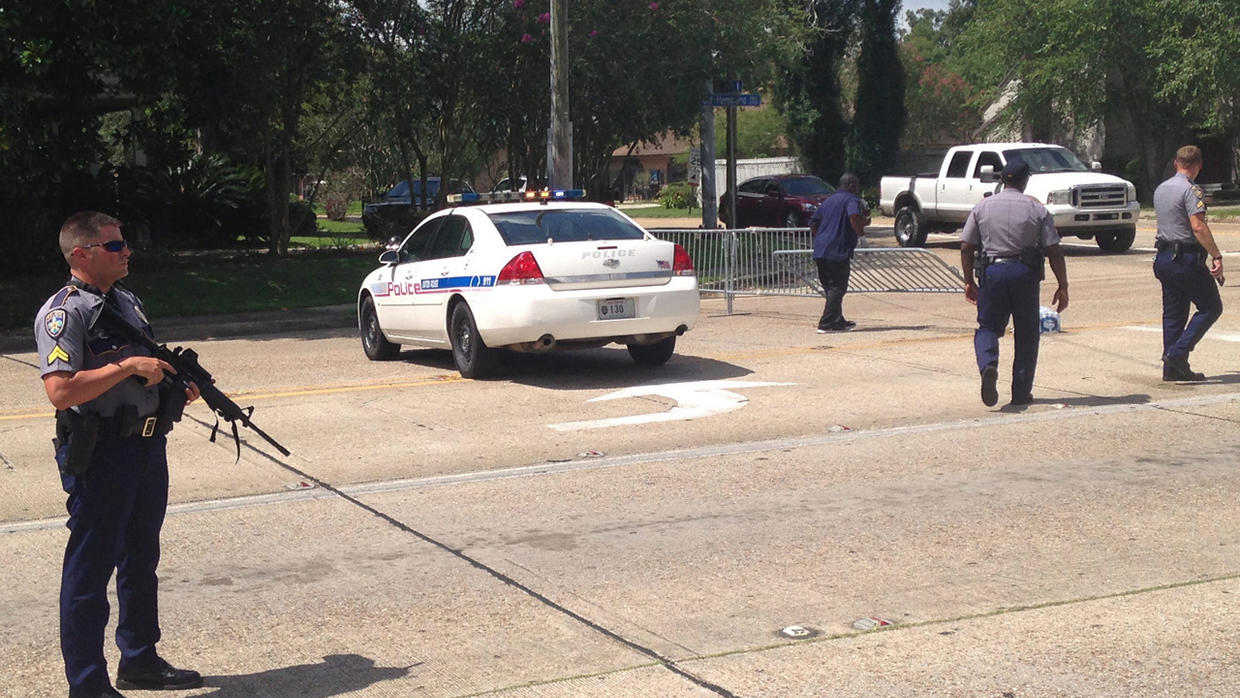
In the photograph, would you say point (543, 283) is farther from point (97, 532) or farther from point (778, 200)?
point (778, 200)

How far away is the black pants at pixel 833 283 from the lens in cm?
1556

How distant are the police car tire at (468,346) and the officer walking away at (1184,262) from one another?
5578mm

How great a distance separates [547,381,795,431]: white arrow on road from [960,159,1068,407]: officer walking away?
1.94 meters

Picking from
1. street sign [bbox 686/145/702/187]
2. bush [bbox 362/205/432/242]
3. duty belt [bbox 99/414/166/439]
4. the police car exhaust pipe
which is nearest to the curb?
the police car exhaust pipe

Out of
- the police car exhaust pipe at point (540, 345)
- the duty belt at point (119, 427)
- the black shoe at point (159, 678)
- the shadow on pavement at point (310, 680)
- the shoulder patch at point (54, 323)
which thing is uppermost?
the shoulder patch at point (54, 323)

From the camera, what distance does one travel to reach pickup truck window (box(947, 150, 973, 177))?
27.9 metres

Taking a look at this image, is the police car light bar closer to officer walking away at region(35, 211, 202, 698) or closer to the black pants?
the black pants

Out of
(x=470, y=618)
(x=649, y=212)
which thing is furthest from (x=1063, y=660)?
(x=649, y=212)

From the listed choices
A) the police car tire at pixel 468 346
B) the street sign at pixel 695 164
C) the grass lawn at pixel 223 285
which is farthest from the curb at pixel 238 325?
the street sign at pixel 695 164

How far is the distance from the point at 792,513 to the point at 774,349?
6.94 metres

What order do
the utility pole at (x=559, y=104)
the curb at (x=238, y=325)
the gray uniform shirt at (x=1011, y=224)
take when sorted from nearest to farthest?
the gray uniform shirt at (x=1011, y=224), the curb at (x=238, y=325), the utility pole at (x=559, y=104)

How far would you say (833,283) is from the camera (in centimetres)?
1562

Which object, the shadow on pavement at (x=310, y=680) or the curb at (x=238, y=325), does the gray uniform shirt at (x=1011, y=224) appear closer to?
the shadow on pavement at (x=310, y=680)

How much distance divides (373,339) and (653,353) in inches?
122
